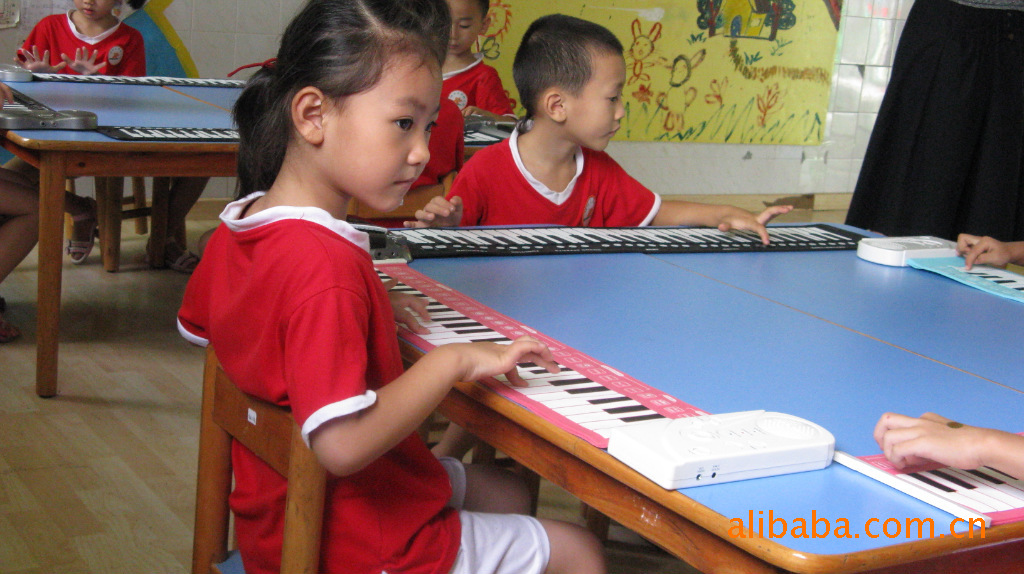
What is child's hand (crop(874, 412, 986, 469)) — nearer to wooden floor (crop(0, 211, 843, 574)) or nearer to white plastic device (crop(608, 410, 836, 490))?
white plastic device (crop(608, 410, 836, 490))

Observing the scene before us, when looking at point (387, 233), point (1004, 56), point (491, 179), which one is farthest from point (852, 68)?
point (387, 233)

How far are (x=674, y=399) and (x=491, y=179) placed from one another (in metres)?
1.26

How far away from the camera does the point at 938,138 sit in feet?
9.91

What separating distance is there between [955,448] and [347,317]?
1.84 feet

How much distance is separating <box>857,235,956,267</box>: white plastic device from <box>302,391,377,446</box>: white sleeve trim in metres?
1.19

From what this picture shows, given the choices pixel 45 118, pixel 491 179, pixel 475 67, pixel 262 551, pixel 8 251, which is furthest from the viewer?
pixel 475 67

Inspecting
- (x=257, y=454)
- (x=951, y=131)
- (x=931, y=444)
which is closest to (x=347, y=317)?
(x=257, y=454)

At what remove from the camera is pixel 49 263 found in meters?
2.54

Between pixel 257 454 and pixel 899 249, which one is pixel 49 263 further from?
pixel 899 249

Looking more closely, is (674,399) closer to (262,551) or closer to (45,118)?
(262,551)

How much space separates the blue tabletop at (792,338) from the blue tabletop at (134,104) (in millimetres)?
1487

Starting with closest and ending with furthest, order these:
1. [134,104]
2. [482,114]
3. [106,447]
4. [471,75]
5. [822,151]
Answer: [106,447]
[134,104]
[482,114]
[471,75]
[822,151]

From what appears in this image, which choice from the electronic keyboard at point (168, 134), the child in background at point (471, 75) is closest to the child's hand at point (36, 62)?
the electronic keyboard at point (168, 134)

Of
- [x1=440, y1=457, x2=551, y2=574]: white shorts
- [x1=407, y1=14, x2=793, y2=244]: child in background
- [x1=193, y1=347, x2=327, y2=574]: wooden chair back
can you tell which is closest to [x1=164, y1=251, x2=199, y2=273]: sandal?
[x1=407, y1=14, x2=793, y2=244]: child in background
